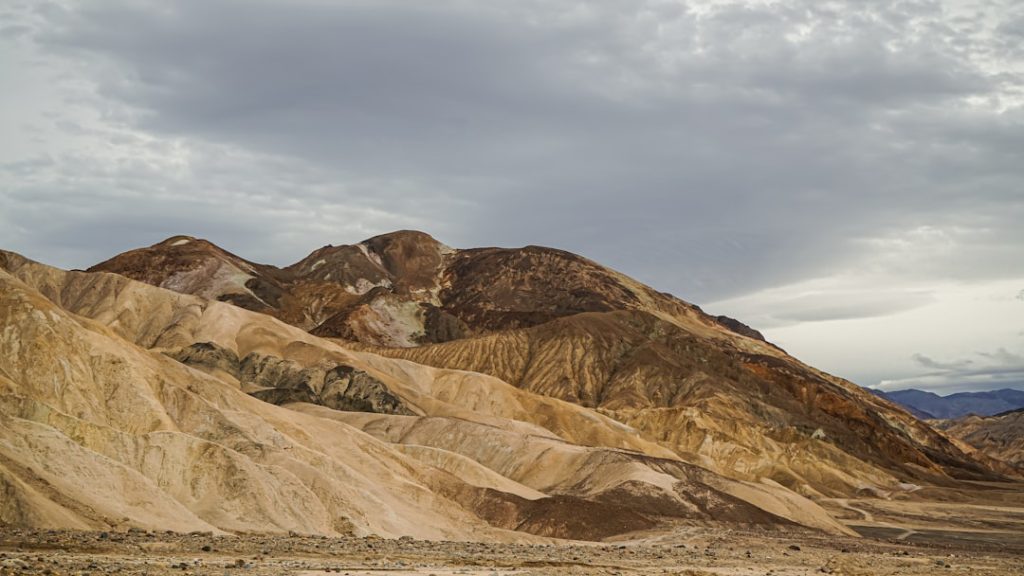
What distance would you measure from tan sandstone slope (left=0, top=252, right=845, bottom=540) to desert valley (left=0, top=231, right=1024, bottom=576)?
0.47 feet

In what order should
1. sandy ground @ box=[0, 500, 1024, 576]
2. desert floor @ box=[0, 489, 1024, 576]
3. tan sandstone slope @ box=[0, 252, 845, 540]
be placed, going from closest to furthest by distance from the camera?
sandy ground @ box=[0, 500, 1024, 576] → desert floor @ box=[0, 489, 1024, 576] → tan sandstone slope @ box=[0, 252, 845, 540]

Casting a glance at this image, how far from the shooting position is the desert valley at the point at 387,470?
113 feet

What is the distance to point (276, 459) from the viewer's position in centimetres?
4941

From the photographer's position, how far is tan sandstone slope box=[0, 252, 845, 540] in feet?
125

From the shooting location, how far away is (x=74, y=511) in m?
34.2

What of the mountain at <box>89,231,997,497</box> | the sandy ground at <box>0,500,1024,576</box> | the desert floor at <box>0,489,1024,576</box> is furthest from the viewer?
the mountain at <box>89,231,997,497</box>

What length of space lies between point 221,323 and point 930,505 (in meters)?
89.1

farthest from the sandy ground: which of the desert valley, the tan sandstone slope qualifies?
the tan sandstone slope

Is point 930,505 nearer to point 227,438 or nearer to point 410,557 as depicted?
point 227,438

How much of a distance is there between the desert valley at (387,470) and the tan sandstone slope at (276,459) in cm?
14

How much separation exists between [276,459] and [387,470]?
1066cm

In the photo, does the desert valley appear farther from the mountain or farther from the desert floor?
the mountain

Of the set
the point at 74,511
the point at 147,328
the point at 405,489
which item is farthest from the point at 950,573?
the point at 147,328

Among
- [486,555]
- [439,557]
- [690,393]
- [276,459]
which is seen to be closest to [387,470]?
[276,459]
